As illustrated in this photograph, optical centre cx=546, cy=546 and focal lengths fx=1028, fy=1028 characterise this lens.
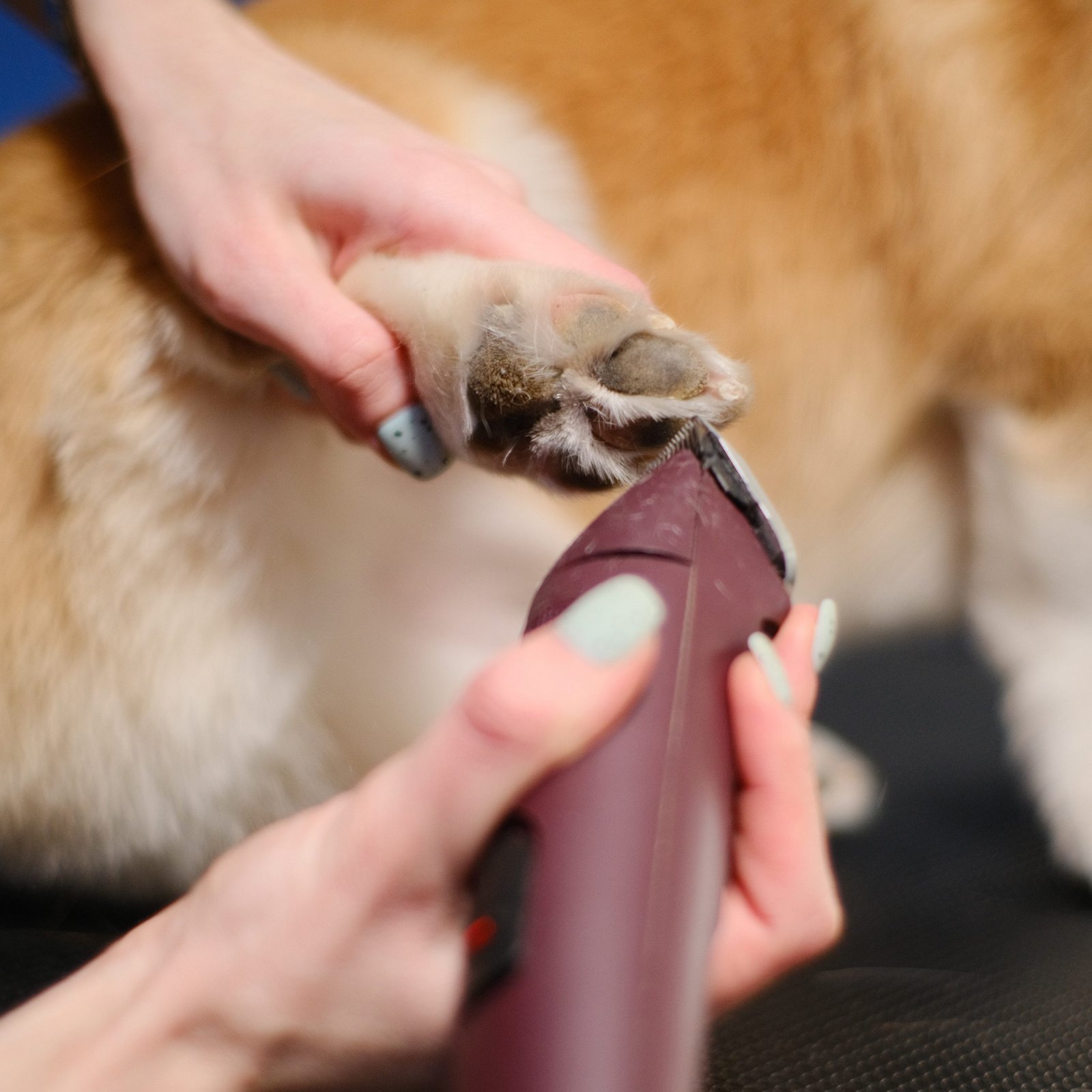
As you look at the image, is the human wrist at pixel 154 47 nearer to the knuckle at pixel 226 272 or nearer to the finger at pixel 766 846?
the knuckle at pixel 226 272

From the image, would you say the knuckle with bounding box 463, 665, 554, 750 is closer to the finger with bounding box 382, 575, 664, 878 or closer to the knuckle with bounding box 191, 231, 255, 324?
the finger with bounding box 382, 575, 664, 878

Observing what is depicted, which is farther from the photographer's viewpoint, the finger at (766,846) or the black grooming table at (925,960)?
the black grooming table at (925,960)

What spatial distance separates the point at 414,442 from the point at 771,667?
0.58ft

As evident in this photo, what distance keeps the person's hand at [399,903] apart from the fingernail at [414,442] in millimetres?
151

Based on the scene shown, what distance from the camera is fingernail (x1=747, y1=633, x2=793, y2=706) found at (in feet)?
1.14

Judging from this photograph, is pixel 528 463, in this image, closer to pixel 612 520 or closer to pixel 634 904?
pixel 612 520

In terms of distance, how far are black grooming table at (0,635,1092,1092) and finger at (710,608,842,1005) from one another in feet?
0.47

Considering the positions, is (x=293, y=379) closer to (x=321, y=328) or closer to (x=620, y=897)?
(x=321, y=328)

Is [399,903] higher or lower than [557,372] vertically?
lower

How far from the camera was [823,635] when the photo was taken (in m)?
0.39

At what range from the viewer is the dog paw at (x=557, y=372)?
374 mm

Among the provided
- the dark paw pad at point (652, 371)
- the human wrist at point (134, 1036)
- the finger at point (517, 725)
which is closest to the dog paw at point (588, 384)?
the dark paw pad at point (652, 371)

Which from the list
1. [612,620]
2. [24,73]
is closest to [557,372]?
[612,620]

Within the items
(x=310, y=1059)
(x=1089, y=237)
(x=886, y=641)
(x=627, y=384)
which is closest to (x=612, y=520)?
(x=627, y=384)
